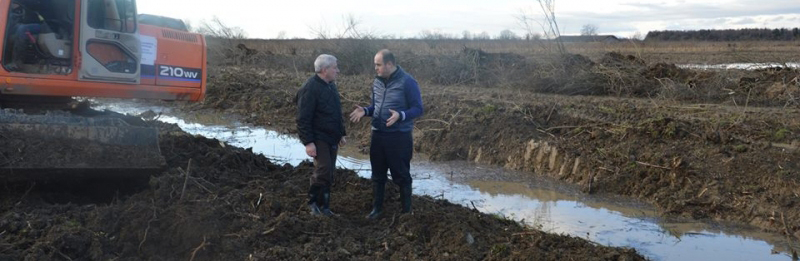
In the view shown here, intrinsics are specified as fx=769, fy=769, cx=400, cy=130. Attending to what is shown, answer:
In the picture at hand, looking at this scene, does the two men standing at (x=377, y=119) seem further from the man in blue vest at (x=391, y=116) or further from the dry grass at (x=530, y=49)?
the dry grass at (x=530, y=49)

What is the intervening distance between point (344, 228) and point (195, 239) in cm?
127

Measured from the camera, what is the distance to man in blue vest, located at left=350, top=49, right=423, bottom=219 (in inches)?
267

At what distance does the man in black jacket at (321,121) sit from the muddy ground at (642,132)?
3983 millimetres

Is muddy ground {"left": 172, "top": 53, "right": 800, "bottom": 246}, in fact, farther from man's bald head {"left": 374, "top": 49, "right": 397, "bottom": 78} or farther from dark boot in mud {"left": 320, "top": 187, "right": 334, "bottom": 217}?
dark boot in mud {"left": 320, "top": 187, "right": 334, "bottom": 217}

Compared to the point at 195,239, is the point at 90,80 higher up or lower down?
higher up

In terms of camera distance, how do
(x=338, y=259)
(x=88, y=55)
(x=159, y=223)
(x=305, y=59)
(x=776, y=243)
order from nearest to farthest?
(x=338, y=259) → (x=159, y=223) → (x=776, y=243) → (x=88, y=55) → (x=305, y=59)

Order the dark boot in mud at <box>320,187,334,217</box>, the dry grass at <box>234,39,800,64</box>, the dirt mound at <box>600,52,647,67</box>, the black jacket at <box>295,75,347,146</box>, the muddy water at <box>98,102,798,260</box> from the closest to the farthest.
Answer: the black jacket at <box>295,75,347,146</box> → the dark boot in mud at <box>320,187,334,217</box> → the muddy water at <box>98,102,798,260</box> → the dirt mound at <box>600,52,647,67</box> → the dry grass at <box>234,39,800,64</box>

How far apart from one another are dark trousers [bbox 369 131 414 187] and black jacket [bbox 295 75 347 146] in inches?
15.3

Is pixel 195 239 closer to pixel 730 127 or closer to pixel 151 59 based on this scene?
pixel 151 59

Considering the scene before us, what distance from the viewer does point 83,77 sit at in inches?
338

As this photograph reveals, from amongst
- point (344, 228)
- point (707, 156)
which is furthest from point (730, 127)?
point (344, 228)

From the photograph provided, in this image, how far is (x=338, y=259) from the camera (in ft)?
19.2

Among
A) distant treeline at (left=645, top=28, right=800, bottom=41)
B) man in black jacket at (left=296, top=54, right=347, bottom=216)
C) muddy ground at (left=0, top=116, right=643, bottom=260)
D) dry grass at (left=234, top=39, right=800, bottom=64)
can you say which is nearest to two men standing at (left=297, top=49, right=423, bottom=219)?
man in black jacket at (left=296, top=54, right=347, bottom=216)

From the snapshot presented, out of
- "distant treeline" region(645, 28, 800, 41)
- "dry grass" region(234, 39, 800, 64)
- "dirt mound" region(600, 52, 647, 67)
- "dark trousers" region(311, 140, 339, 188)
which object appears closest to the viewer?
"dark trousers" region(311, 140, 339, 188)
